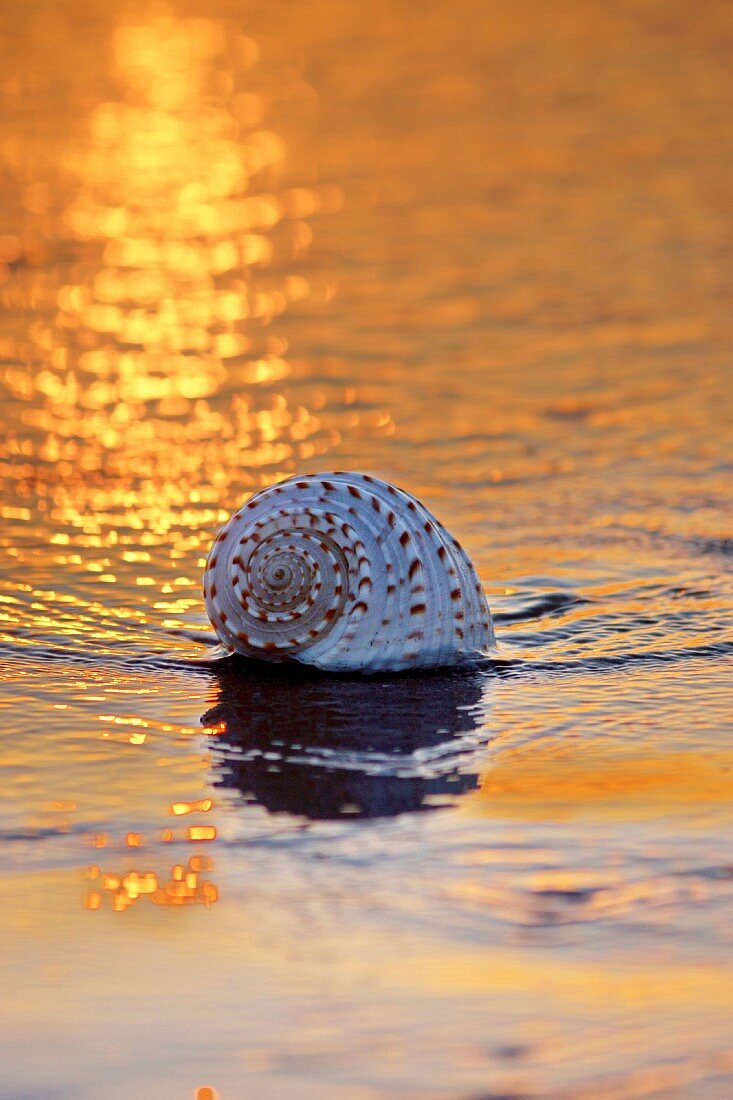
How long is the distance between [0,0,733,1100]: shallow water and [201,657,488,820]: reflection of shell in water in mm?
16

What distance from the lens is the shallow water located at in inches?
121

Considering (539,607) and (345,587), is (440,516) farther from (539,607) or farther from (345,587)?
(345,587)

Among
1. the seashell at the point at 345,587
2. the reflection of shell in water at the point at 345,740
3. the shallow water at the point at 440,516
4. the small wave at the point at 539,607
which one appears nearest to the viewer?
the shallow water at the point at 440,516

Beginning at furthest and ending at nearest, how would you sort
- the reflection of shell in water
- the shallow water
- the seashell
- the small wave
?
1. the small wave
2. the seashell
3. the reflection of shell in water
4. the shallow water

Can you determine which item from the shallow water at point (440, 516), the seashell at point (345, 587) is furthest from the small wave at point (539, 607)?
the seashell at point (345, 587)

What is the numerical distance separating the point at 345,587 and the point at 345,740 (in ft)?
2.12

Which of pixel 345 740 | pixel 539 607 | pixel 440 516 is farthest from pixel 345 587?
pixel 440 516

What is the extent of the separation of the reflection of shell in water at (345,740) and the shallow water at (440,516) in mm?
16

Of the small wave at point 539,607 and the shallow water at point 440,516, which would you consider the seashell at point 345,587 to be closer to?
the shallow water at point 440,516

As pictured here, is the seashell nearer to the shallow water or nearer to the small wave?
the shallow water

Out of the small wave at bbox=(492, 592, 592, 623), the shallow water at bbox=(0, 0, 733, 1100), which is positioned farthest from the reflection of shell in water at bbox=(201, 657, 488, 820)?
the small wave at bbox=(492, 592, 592, 623)

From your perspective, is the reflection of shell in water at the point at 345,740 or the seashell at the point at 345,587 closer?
the reflection of shell in water at the point at 345,740

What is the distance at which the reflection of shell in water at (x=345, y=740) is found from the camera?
13.5 feet

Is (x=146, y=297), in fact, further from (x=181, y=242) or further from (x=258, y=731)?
(x=258, y=731)
